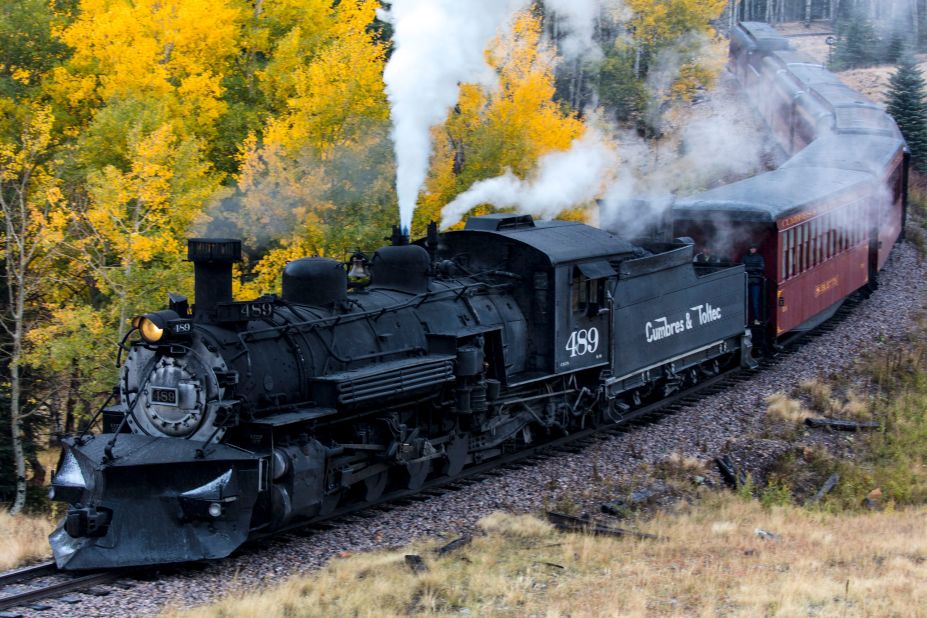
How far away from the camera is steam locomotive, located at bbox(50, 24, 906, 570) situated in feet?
31.2

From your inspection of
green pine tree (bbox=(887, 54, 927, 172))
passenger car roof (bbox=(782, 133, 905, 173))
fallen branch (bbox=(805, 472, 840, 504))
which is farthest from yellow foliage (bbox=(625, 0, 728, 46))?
fallen branch (bbox=(805, 472, 840, 504))

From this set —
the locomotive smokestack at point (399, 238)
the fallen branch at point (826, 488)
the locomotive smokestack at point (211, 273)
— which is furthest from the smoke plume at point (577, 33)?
the locomotive smokestack at point (211, 273)

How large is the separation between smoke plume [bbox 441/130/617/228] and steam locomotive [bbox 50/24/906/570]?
3.65 metres

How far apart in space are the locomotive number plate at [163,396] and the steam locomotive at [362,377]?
2cm

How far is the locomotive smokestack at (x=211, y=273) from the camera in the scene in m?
10.1

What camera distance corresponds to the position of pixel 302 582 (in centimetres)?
902

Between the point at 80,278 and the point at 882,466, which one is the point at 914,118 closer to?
the point at 882,466

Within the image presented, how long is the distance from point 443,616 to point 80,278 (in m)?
15.5

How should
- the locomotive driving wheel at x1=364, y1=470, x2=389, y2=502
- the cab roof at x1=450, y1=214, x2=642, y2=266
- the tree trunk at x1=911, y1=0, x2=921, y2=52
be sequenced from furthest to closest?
the tree trunk at x1=911, y1=0, x2=921, y2=52
the cab roof at x1=450, y1=214, x2=642, y2=266
the locomotive driving wheel at x1=364, y1=470, x2=389, y2=502

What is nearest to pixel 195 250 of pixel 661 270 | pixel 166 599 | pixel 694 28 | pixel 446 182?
pixel 166 599

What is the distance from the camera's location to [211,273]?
10.2 m

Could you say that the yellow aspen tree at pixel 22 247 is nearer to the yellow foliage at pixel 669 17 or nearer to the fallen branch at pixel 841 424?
the fallen branch at pixel 841 424

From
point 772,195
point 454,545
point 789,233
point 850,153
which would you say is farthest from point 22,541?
point 850,153

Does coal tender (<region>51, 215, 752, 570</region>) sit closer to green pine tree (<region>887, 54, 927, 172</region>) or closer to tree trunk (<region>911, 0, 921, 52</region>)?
green pine tree (<region>887, 54, 927, 172</region>)
